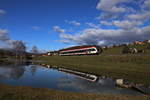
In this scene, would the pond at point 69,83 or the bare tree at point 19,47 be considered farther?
the bare tree at point 19,47

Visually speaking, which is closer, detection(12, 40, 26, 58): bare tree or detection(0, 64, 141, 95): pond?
detection(0, 64, 141, 95): pond

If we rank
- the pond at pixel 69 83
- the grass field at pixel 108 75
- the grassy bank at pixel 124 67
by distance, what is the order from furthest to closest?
the grassy bank at pixel 124 67
the pond at pixel 69 83
the grass field at pixel 108 75

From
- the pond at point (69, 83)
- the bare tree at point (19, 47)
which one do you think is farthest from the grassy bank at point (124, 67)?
the bare tree at point (19, 47)

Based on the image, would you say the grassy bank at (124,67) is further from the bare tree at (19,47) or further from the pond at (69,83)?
the bare tree at (19,47)

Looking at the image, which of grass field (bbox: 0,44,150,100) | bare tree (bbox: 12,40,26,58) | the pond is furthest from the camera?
bare tree (bbox: 12,40,26,58)

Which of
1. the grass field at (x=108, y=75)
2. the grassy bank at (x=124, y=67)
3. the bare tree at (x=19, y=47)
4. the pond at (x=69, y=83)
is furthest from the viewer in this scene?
the bare tree at (x=19, y=47)

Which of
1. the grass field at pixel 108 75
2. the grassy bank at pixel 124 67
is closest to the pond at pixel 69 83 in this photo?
the grass field at pixel 108 75

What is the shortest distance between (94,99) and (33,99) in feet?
16.0

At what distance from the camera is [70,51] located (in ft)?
324

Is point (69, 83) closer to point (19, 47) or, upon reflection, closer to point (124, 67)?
point (124, 67)

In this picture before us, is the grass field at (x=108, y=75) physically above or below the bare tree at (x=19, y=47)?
below

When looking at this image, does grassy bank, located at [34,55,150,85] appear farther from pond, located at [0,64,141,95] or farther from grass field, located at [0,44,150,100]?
pond, located at [0,64,141,95]

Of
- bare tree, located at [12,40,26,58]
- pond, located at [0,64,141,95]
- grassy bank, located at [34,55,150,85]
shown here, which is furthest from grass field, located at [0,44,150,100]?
bare tree, located at [12,40,26,58]

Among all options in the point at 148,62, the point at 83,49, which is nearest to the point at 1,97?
the point at 148,62
